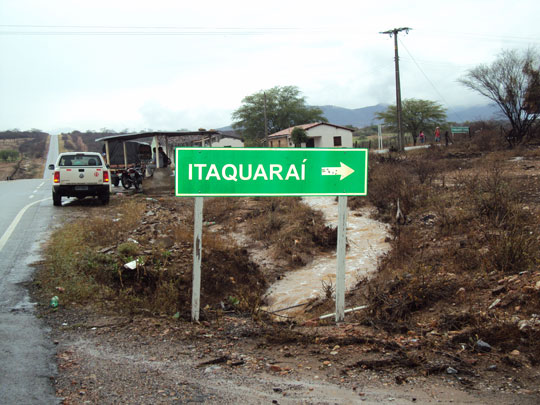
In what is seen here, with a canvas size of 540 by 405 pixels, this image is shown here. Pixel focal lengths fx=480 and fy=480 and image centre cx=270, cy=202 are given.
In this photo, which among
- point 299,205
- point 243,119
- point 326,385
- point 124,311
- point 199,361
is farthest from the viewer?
point 243,119

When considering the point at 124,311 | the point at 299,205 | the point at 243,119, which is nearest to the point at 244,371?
the point at 124,311

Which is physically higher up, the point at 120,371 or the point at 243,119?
the point at 243,119

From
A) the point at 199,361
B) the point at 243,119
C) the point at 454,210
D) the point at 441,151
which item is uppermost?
the point at 243,119

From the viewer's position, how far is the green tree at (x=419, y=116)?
2864 inches

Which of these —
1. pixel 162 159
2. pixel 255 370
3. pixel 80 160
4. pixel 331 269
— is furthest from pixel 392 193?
pixel 162 159

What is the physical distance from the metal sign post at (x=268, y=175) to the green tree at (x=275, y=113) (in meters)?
77.9

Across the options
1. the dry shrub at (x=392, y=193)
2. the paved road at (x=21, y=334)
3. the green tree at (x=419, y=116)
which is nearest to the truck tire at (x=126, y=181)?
the paved road at (x=21, y=334)

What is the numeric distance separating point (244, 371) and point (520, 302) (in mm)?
3039

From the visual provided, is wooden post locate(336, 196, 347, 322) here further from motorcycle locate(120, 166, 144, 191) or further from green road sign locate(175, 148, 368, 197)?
motorcycle locate(120, 166, 144, 191)

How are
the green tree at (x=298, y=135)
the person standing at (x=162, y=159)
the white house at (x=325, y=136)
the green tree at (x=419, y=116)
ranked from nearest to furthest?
the person standing at (x=162, y=159)
the green tree at (x=298, y=135)
the white house at (x=325, y=136)
the green tree at (x=419, y=116)

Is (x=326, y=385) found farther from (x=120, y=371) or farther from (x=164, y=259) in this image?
(x=164, y=259)

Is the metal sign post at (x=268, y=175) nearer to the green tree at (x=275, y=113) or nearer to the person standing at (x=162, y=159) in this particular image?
the person standing at (x=162, y=159)

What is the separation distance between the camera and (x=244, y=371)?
4.01m

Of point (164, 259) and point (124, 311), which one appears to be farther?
point (164, 259)
